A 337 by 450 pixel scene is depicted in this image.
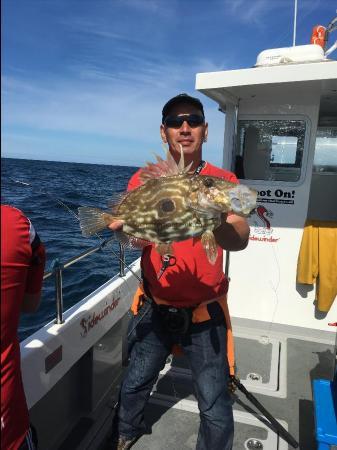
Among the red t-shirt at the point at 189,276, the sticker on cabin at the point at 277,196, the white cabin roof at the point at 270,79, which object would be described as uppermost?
the white cabin roof at the point at 270,79

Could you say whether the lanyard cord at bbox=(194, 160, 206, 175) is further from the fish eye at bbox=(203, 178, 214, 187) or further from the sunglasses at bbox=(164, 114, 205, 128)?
the fish eye at bbox=(203, 178, 214, 187)

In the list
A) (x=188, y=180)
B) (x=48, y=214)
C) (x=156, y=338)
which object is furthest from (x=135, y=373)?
(x=48, y=214)

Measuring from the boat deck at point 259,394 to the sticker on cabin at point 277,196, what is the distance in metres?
1.81

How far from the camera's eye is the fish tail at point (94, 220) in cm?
236

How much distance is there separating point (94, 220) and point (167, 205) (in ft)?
1.61

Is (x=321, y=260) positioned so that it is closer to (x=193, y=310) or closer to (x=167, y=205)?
(x=193, y=310)

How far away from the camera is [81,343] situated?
3.48m

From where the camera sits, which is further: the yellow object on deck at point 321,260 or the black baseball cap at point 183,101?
the yellow object on deck at point 321,260

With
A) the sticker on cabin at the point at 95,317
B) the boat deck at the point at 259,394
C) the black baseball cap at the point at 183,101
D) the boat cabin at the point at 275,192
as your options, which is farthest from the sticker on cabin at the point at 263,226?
the black baseball cap at the point at 183,101

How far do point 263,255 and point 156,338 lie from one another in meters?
2.89

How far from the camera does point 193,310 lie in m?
2.85

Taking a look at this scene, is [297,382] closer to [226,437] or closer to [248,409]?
[248,409]

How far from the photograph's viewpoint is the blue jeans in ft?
9.13

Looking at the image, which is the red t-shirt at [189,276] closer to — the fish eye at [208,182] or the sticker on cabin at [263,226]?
the fish eye at [208,182]
